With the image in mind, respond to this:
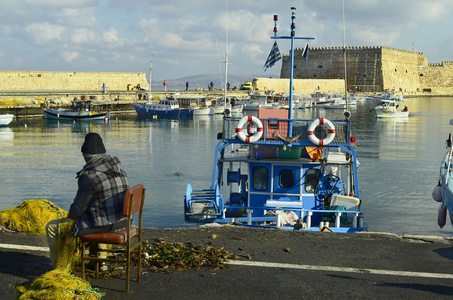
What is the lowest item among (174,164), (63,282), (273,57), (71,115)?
(174,164)

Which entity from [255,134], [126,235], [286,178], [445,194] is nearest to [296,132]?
[255,134]

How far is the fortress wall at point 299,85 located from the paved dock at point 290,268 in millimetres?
82757

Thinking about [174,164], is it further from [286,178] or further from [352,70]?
[352,70]

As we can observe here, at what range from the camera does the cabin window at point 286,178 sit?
12.6m

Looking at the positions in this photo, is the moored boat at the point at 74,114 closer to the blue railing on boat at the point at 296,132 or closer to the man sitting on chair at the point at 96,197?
the blue railing on boat at the point at 296,132

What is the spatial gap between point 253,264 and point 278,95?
7511 cm

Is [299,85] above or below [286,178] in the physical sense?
above

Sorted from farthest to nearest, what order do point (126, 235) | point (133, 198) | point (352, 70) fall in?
point (352, 70) < point (126, 235) < point (133, 198)

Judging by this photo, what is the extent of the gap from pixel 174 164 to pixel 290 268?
22.7 m

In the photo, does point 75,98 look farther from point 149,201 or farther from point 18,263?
point 18,263

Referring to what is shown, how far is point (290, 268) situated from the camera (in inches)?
242

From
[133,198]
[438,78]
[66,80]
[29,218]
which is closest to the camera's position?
[133,198]

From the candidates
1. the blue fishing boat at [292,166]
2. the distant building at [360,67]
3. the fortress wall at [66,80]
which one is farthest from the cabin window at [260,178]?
the distant building at [360,67]

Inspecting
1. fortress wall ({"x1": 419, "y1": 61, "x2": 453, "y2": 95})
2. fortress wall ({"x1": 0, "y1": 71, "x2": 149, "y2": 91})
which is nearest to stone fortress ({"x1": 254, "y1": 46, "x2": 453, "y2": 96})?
fortress wall ({"x1": 419, "y1": 61, "x2": 453, "y2": 95})
